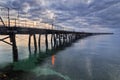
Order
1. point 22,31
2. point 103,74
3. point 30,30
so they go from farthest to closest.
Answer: point 30,30 < point 22,31 < point 103,74

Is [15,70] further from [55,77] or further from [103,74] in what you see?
[103,74]

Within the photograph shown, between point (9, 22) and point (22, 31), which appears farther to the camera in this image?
point (22, 31)

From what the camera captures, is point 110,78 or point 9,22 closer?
point 110,78

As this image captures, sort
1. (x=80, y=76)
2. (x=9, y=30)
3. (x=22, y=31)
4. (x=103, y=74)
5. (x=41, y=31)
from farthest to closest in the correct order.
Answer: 1. (x=41, y=31)
2. (x=22, y=31)
3. (x=9, y=30)
4. (x=103, y=74)
5. (x=80, y=76)

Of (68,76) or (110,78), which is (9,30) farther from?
(110,78)

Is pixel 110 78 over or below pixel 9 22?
below

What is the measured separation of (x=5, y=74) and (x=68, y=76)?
5601mm

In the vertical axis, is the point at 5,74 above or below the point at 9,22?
below

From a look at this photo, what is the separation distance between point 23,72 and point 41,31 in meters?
13.5

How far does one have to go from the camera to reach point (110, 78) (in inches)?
645

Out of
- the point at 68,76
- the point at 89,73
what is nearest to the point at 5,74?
the point at 68,76

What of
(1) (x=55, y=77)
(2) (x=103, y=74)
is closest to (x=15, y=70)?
(1) (x=55, y=77)

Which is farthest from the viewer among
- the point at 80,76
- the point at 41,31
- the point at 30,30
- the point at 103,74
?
the point at 41,31

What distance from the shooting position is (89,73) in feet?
58.8
